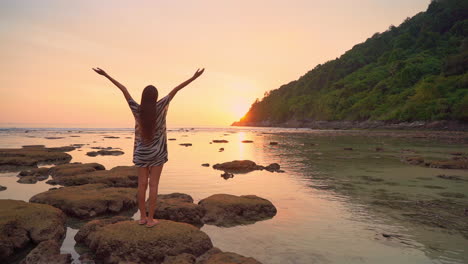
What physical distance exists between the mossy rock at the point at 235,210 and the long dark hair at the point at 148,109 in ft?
11.8

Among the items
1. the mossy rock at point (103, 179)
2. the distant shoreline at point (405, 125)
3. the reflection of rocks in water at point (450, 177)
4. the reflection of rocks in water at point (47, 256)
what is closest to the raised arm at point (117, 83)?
the reflection of rocks in water at point (47, 256)

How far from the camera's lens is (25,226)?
21.8 feet

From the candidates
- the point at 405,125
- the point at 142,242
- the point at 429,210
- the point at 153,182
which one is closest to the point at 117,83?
the point at 153,182

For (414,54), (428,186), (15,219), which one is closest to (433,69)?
(414,54)

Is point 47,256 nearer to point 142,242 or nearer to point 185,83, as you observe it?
point 142,242

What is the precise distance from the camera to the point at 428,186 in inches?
503

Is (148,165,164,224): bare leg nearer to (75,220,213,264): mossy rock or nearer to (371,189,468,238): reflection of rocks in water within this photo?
(75,220,213,264): mossy rock

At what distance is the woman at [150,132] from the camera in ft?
19.2

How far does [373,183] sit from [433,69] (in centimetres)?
10141

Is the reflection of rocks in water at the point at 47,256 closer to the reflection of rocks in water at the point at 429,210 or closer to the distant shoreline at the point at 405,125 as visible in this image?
the reflection of rocks in water at the point at 429,210

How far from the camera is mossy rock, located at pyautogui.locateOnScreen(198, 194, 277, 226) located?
27.3 feet

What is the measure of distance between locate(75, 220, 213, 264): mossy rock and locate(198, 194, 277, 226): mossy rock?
190 centimetres

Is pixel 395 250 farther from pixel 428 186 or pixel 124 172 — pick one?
pixel 124 172

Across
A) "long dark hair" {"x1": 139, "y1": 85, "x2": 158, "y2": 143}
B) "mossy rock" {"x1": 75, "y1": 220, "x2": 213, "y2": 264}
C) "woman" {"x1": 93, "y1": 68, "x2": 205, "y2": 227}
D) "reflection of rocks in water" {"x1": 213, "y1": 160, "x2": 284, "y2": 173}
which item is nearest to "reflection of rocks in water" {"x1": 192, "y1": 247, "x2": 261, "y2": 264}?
"mossy rock" {"x1": 75, "y1": 220, "x2": 213, "y2": 264}
